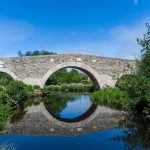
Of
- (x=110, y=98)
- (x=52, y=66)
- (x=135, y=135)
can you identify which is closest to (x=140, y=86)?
(x=135, y=135)

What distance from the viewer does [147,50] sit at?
13305 mm

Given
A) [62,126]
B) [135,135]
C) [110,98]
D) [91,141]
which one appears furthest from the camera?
[110,98]

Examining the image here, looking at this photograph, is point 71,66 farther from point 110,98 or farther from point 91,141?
point 91,141

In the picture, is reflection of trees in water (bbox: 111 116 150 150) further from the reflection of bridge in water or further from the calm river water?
the reflection of bridge in water

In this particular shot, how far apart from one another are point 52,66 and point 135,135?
56.9 feet

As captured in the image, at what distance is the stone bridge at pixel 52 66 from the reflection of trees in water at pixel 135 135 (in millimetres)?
14452

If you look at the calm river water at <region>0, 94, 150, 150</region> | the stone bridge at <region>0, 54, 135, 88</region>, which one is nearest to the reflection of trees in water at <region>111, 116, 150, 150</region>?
the calm river water at <region>0, 94, 150, 150</region>

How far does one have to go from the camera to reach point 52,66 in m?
26.3

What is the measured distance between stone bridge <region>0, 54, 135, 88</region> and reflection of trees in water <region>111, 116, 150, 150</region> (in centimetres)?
1445

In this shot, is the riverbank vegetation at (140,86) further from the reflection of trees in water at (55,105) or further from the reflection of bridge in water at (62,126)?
the reflection of trees in water at (55,105)

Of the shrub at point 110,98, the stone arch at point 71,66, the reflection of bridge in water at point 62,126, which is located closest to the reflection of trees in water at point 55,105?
the shrub at point 110,98

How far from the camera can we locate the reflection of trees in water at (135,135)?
8414 mm

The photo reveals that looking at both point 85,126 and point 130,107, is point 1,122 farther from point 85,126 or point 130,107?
point 130,107

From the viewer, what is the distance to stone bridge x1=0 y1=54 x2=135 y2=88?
85.1ft
